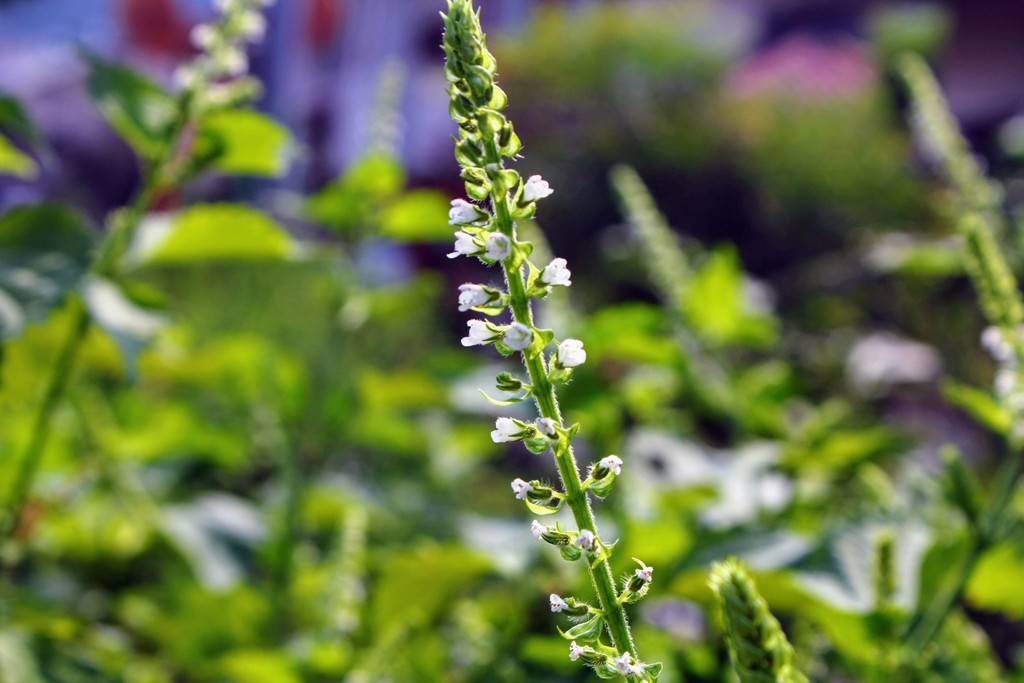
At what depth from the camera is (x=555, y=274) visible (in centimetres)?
43

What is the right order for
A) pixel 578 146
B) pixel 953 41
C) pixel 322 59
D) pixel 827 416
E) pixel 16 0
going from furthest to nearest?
pixel 322 59, pixel 16 0, pixel 953 41, pixel 578 146, pixel 827 416

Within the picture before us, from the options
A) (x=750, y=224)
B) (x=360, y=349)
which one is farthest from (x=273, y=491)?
(x=750, y=224)

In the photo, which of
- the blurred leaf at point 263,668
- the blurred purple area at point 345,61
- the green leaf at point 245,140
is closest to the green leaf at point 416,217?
the green leaf at point 245,140

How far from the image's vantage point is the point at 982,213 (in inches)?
52.4

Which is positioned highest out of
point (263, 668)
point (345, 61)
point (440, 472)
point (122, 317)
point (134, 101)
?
point (345, 61)

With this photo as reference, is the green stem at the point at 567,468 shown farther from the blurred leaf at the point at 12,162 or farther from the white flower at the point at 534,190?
the blurred leaf at the point at 12,162

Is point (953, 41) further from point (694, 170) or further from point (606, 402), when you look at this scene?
point (606, 402)

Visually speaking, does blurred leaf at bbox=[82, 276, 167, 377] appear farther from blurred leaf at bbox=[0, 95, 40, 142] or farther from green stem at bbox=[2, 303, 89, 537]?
A: blurred leaf at bbox=[0, 95, 40, 142]

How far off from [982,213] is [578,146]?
222 inches

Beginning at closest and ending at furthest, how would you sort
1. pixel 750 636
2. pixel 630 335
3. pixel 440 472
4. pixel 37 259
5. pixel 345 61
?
pixel 750 636 → pixel 37 259 → pixel 630 335 → pixel 440 472 → pixel 345 61

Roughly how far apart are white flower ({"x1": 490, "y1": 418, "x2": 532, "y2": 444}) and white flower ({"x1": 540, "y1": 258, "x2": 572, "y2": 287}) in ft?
0.22

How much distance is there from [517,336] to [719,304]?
3.50 ft

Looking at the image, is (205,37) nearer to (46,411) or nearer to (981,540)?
(46,411)

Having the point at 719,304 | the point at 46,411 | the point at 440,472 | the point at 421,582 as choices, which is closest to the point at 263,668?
the point at 421,582
